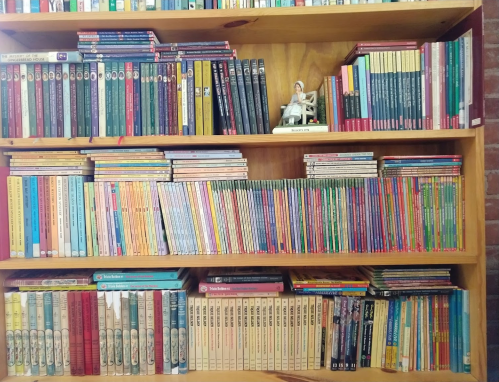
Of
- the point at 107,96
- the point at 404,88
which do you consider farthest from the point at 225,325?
the point at 404,88

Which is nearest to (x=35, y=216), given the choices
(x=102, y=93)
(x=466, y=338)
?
(x=102, y=93)

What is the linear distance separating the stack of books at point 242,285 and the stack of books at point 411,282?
30 centimetres

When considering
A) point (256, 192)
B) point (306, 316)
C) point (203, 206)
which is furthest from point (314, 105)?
point (306, 316)

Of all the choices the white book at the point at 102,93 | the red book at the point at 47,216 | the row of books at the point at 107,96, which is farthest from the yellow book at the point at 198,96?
the red book at the point at 47,216

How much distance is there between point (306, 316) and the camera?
1.23m

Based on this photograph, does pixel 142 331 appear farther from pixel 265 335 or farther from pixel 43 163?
pixel 43 163

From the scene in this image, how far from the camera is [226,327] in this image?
1235 mm

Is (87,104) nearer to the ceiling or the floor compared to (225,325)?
nearer to the ceiling

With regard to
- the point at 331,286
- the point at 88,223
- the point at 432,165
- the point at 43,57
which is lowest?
the point at 331,286

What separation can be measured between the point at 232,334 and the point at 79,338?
47 centimetres

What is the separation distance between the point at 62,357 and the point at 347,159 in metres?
1.08

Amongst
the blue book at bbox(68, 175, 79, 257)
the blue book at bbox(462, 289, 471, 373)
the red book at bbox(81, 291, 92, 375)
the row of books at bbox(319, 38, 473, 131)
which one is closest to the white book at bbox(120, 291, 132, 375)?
the red book at bbox(81, 291, 92, 375)

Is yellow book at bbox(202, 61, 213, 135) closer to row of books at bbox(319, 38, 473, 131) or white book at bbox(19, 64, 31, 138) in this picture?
row of books at bbox(319, 38, 473, 131)

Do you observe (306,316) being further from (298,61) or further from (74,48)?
(74,48)
